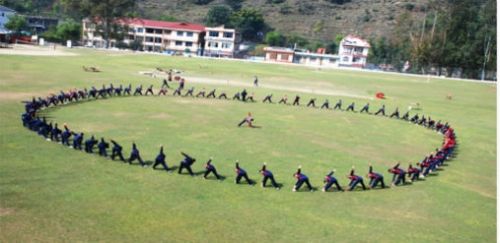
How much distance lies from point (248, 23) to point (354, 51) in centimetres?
3758

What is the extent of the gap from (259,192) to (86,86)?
99.8 feet

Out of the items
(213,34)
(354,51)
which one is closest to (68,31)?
(213,34)

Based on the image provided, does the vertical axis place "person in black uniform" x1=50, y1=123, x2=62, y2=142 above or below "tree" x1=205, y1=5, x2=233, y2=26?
below

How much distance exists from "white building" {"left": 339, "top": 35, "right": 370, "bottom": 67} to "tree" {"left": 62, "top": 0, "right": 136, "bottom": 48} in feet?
164

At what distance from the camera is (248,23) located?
14288 centimetres

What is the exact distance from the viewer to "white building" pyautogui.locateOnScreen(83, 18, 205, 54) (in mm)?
117188

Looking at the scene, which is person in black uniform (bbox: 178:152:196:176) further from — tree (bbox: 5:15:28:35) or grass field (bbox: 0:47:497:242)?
tree (bbox: 5:15:28:35)

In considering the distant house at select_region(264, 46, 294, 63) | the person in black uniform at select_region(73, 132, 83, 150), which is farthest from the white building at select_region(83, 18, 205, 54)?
the person in black uniform at select_region(73, 132, 83, 150)

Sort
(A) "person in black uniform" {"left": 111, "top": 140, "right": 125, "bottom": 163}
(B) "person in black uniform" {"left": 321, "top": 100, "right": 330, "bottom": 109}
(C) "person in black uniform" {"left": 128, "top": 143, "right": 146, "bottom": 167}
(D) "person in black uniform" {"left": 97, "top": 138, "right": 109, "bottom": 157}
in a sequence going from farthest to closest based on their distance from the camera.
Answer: (B) "person in black uniform" {"left": 321, "top": 100, "right": 330, "bottom": 109}
(D) "person in black uniform" {"left": 97, "top": 138, "right": 109, "bottom": 157}
(A) "person in black uniform" {"left": 111, "top": 140, "right": 125, "bottom": 163}
(C) "person in black uniform" {"left": 128, "top": 143, "right": 146, "bottom": 167}

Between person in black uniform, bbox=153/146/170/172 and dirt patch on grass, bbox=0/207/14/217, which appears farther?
person in black uniform, bbox=153/146/170/172

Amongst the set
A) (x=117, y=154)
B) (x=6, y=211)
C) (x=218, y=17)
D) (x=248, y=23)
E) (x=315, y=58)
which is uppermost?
(x=218, y=17)

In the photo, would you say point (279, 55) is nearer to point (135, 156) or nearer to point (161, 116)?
point (161, 116)

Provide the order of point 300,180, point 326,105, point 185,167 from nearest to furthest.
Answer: point 300,180
point 185,167
point 326,105

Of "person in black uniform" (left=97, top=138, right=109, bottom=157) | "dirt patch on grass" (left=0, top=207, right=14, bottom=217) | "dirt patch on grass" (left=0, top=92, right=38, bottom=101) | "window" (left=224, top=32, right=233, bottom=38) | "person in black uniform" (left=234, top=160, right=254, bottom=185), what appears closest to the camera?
"dirt patch on grass" (left=0, top=207, right=14, bottom=217)
